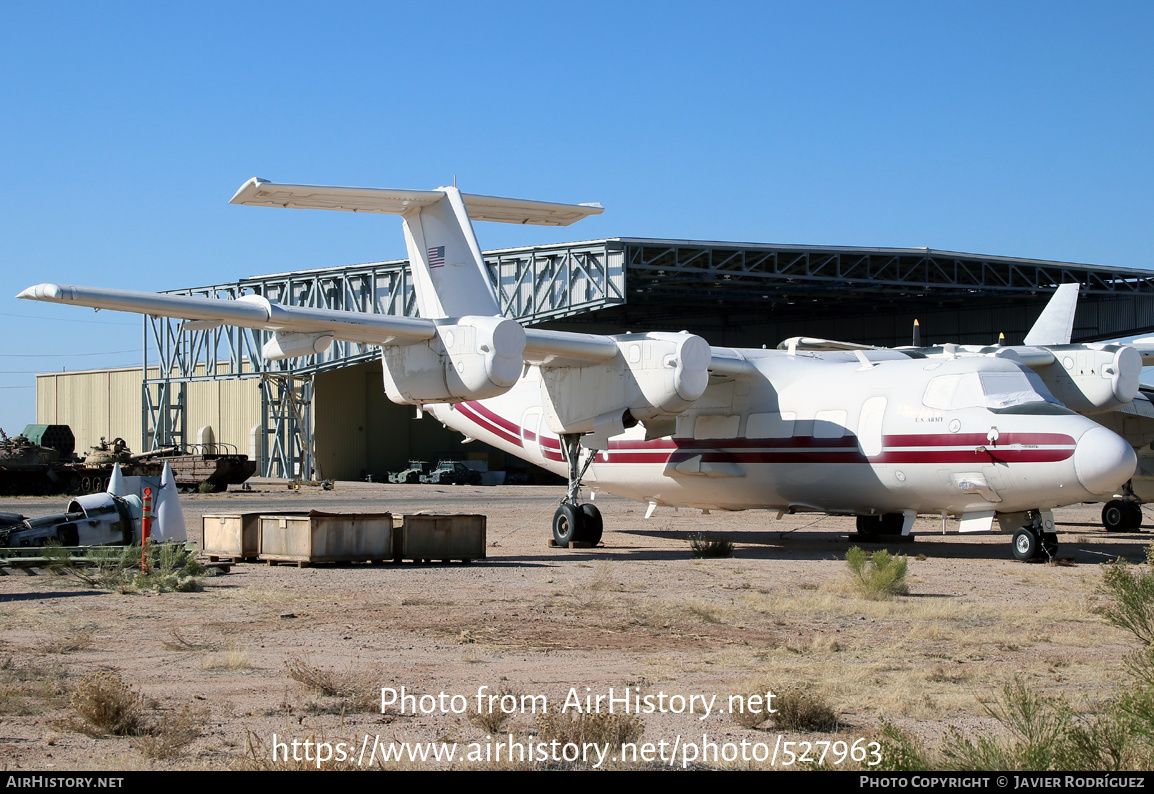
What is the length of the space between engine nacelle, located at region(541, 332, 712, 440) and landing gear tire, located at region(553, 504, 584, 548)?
5.11 feet

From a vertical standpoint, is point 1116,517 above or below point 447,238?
below

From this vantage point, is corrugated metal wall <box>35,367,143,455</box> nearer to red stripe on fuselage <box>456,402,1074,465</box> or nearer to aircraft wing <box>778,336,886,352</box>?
red stripe on fuselage <box>456,402,1074,465</box>

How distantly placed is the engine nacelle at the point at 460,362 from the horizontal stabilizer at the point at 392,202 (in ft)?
8.70

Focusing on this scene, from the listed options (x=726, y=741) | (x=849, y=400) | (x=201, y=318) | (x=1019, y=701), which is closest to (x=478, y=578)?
(x=201, y=318)

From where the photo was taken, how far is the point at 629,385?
17.4 meters

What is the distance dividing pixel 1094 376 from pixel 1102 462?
15.6ft

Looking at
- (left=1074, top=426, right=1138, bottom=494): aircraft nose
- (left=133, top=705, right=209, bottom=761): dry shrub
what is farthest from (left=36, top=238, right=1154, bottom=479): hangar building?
(left=133, top=705, right=209, bottom=761): dry shrub

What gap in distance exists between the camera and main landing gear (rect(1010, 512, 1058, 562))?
52.5ft

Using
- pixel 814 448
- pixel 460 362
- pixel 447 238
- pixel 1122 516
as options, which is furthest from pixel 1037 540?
pixel 447 238

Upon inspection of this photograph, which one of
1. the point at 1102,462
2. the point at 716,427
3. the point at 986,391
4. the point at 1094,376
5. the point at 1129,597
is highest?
the point at 1094,376

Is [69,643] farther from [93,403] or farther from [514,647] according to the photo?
[93,403]

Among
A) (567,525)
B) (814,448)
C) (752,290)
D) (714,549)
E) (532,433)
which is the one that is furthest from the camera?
(752,290)

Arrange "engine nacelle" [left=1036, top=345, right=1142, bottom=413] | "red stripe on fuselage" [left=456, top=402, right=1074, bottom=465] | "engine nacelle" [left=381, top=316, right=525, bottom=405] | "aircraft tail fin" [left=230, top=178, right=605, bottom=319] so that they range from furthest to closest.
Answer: "aircraft tail fin" [left=230, top=178, right=605, bottom=319] < "engine nacelle" [left=1036, top=345, right=1142, bottom=413] < "engine nacelle" [left=381, top=316, right=525, bottom=405] < "red stripe on fuselage" [left=456, top=402, right=1074, bottom=465]

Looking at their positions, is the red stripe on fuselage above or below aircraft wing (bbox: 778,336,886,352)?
below
